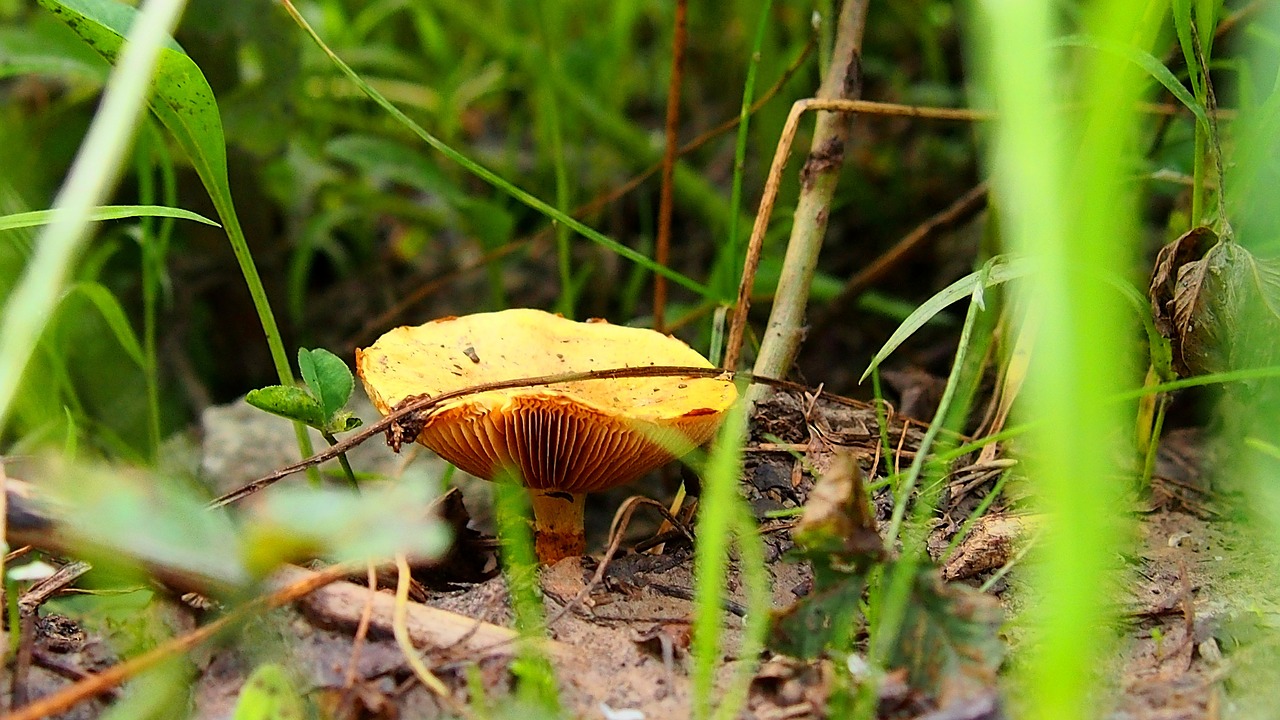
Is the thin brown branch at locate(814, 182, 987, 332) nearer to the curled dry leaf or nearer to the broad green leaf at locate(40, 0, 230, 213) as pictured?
the curled dry leaf

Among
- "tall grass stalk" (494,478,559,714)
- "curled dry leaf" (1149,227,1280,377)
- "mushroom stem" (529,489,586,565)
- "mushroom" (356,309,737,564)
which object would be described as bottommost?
"mushroom stem" (529,489,586,565)

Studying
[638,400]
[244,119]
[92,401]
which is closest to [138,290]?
[92,401]

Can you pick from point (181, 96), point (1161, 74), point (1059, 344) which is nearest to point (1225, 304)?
point (1161, 74)

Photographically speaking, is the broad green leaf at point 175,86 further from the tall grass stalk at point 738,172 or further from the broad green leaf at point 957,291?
the broad green leaf at point 957,291

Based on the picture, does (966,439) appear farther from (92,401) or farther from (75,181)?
(92,401)

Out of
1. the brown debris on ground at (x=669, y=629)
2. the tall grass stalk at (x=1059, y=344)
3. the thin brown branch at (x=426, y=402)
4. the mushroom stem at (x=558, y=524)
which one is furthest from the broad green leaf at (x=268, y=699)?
the tall grass stalk at (x=1059, y=344)

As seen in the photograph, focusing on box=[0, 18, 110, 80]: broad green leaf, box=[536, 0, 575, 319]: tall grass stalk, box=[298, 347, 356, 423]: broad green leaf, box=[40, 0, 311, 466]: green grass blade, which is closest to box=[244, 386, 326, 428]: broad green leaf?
box=[298, 347, 356, 423]: broad green leaf

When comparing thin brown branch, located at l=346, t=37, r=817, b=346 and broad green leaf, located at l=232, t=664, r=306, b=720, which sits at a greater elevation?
thin brown branch, located at l=346, t=37, r=817, b=346
